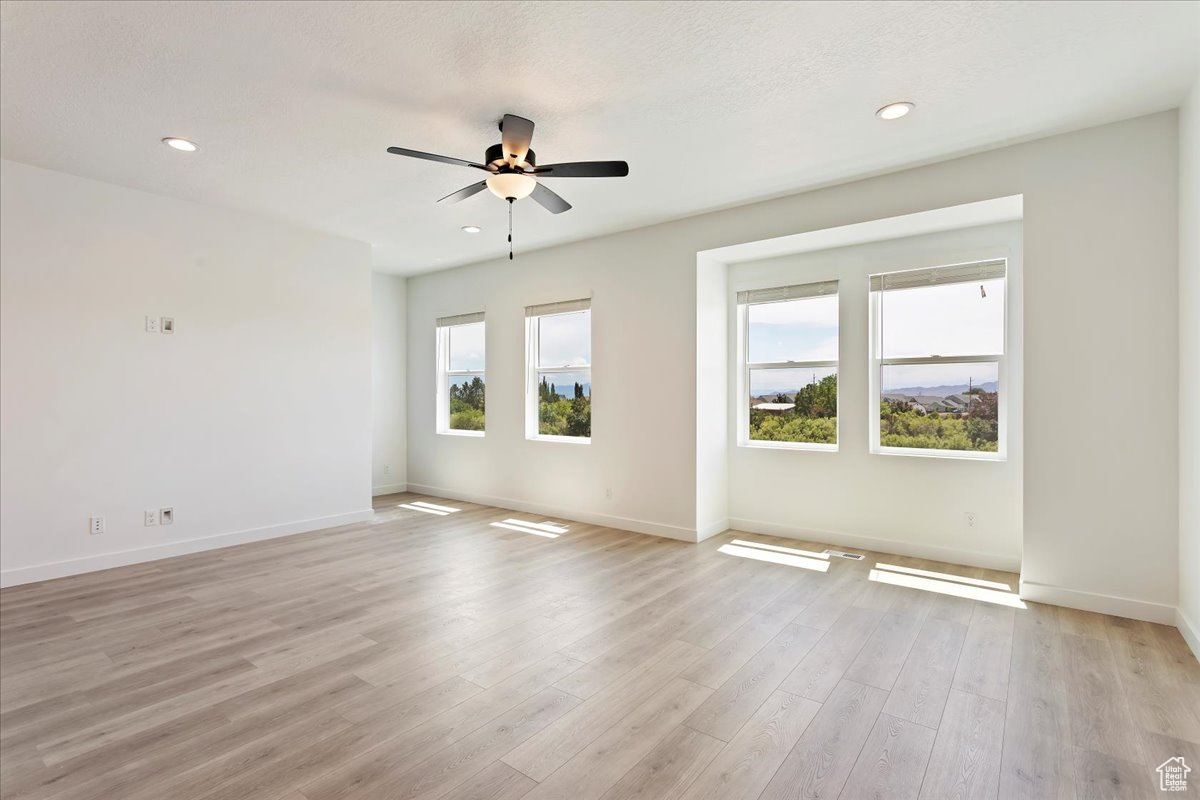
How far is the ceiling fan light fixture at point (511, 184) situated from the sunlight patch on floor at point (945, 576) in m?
3.57

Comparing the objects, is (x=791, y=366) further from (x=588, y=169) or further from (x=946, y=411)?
(x=588, y=169)

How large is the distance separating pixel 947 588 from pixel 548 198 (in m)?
3.58

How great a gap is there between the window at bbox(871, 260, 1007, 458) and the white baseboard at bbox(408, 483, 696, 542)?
1819 mm

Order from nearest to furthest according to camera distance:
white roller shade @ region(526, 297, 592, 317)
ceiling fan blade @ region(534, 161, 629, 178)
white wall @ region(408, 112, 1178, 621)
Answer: ceiling fan blade @ region(534, 161, 629, 178) < white wall @ region(408, 112, 1178, 621) < white roller shade @ region(526, 297, 592, 317)

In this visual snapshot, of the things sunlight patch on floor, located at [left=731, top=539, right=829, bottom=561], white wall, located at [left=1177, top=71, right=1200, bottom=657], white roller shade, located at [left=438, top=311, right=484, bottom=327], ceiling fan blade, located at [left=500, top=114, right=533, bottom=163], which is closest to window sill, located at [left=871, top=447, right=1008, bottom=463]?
sunlight patch on floor, located at [left=731, top=539, right=829, bottom=561]

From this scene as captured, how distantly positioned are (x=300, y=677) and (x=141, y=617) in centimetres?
148

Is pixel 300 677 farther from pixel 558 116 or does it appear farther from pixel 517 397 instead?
pixel 517 397

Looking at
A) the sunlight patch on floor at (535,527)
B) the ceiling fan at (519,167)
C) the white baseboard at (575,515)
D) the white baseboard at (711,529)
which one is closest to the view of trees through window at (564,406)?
the white baseboard at (575,515)

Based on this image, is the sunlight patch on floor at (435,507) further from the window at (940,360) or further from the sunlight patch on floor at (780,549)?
the window at (940,360)

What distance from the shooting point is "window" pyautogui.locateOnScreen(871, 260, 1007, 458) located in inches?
165

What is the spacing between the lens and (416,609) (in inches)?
135

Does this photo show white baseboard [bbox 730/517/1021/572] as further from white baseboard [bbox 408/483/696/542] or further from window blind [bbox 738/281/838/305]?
window blind [bbox 738/281/838/305]

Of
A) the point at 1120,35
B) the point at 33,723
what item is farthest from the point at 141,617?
the point at 1120,35

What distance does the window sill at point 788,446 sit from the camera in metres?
4.93
